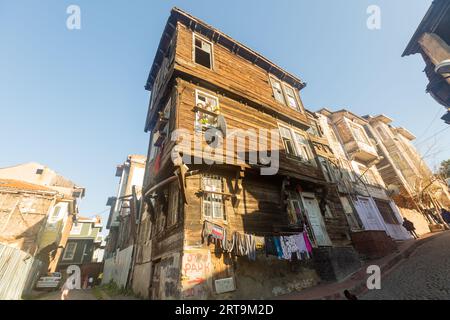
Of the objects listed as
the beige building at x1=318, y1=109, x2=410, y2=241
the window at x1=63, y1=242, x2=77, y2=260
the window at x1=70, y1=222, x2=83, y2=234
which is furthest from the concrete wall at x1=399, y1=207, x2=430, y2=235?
the window at x1=70, y1=222, x2=83, y2=234

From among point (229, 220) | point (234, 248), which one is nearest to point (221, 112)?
point (229, 220)

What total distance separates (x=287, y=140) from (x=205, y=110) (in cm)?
608

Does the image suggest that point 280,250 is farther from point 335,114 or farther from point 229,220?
point 335,114

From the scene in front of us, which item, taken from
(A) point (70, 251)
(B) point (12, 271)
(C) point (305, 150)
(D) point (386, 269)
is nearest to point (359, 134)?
(C) point (305, 150)

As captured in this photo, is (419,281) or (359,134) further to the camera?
(359,134)

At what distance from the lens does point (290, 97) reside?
16.5 metres

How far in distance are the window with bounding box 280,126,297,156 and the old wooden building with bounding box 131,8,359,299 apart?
0.09 m

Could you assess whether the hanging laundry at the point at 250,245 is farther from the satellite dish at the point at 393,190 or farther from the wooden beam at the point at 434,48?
the satellite dish at the point at 393,190

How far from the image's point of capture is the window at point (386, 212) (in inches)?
754

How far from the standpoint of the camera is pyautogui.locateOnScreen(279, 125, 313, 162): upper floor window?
41.3 ft

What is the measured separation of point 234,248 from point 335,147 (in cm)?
1846

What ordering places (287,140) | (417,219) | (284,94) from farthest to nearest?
(417,219)
(284,94)
(287,140)

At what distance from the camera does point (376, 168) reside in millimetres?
25031

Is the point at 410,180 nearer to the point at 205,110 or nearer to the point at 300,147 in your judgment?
the point at 300,147
